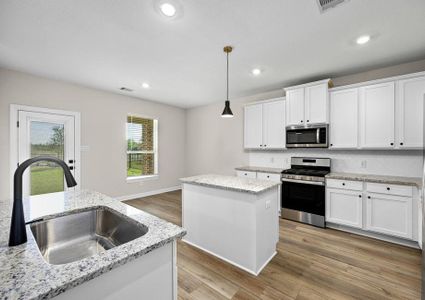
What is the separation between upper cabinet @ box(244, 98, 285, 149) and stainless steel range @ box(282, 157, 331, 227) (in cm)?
69

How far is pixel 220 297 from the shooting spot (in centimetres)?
175

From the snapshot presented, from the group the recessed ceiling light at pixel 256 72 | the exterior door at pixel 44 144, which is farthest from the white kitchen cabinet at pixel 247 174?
the exterior door at pixel 44 144

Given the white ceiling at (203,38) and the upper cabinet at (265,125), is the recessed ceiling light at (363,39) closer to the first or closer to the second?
the white ceiling at (203,38)

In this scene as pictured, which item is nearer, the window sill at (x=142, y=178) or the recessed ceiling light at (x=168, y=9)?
the recessed ceiling light at (x=168, y=9)

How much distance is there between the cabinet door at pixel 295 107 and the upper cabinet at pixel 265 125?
0.50ft

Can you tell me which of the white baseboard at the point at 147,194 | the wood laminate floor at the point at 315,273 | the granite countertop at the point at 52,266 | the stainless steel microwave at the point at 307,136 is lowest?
the wood laminate floor at the point at 315,273

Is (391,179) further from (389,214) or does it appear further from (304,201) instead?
(304,201)

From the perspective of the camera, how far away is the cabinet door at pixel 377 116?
9.36 feet

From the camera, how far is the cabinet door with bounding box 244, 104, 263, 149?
4.26 meters

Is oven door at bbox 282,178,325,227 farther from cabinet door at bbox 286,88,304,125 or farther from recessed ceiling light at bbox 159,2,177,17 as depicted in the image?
recessed ceiling light at bbox 159,2,177,17

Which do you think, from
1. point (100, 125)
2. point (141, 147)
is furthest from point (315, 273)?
point (100, 125)

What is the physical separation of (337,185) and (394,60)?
2125 mm

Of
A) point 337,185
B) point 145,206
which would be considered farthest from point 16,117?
point 337,185

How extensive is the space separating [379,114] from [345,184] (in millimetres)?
1220
